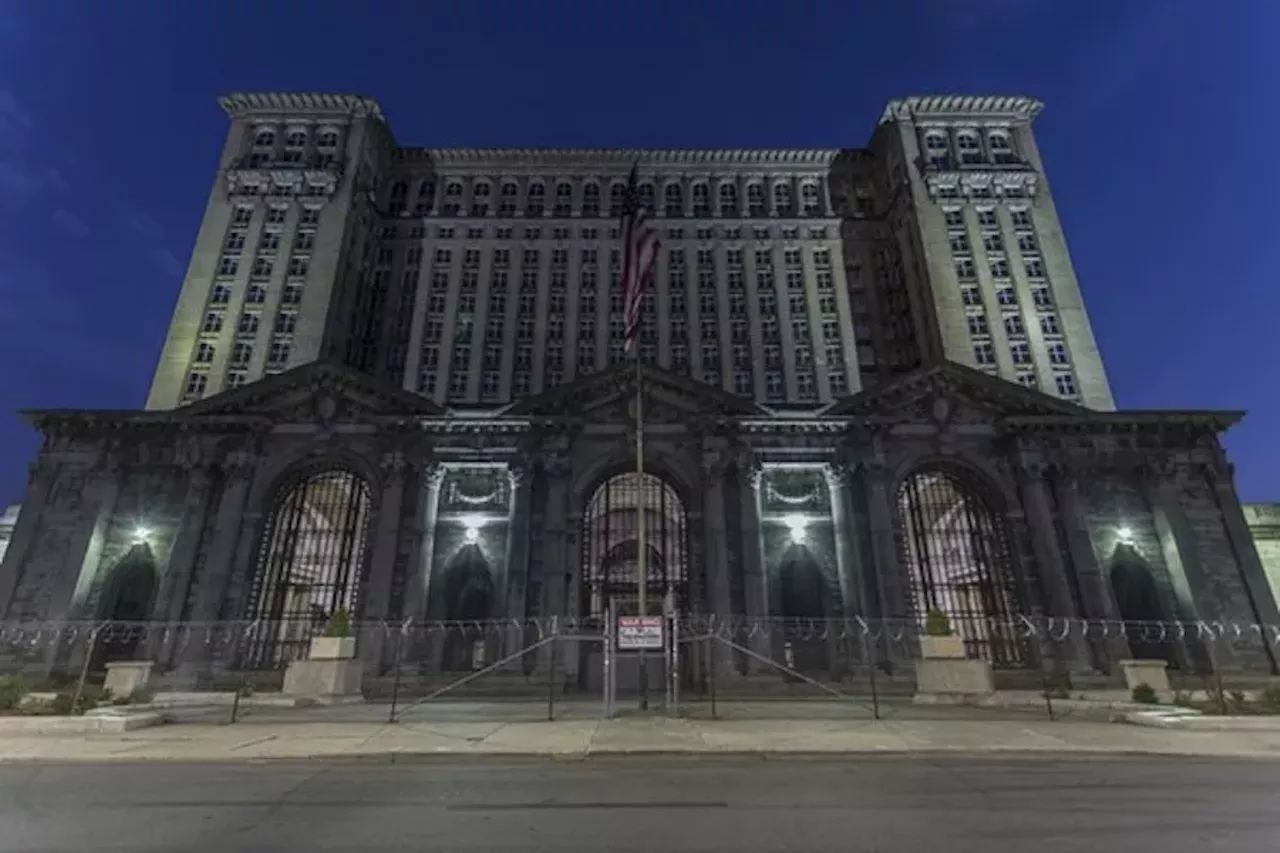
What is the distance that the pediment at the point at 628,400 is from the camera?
1419 inches

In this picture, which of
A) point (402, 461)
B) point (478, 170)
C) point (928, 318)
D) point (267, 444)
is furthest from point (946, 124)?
point (267, 444)

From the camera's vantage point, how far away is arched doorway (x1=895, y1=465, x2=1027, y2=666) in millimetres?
32750

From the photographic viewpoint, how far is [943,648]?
74.1 ft

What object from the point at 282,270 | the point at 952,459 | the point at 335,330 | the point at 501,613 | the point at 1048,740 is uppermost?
the point at 282,270

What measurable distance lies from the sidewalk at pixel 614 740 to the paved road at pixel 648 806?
82 cm

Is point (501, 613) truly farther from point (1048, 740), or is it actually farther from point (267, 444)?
point (1048, 740)

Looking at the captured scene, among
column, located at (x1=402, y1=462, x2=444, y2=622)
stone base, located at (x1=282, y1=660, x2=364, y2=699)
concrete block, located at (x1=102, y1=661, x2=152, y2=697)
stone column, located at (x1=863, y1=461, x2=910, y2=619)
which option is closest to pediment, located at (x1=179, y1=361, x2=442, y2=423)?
column, located at (x1=402, y1=462, x2=444, y2=622)

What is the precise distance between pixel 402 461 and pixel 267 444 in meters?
7.99

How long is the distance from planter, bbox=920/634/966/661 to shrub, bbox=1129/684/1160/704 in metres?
4.87

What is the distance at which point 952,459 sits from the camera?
116 feet

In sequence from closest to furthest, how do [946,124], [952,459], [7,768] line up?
[7,768], [952,459], [946,124]

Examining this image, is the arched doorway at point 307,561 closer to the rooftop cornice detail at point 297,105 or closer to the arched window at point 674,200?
the arched window at point 674,200

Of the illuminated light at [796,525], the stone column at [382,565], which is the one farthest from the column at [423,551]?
the illuminated light at [796,525]

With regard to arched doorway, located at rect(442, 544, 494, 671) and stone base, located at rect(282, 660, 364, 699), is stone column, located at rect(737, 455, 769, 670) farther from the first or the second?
stone base, located at rect(282, 660, 364, 699)
